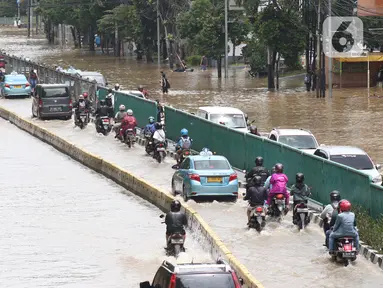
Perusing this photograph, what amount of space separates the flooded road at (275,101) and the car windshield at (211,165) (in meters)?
10.6

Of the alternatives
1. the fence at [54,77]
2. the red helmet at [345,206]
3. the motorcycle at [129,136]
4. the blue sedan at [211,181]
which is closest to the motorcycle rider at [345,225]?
the red helmet at [345,206]

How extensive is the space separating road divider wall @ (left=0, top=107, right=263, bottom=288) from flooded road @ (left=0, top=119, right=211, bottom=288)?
0.92 feet

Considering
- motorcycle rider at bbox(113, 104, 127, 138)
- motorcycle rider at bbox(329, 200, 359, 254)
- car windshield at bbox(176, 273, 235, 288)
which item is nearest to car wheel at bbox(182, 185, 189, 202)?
motorcycle rider at bbox(329, 200, 359, 254)

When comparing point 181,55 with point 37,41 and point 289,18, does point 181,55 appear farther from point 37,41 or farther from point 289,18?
point 37,41

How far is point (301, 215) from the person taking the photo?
23391 mm

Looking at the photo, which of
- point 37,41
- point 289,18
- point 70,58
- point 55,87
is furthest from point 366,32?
point 37,41

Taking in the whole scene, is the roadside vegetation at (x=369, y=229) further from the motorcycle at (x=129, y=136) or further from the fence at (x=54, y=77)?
the fence at (x=54, y=77)

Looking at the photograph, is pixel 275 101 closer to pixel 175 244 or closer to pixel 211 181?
pixel 211 181

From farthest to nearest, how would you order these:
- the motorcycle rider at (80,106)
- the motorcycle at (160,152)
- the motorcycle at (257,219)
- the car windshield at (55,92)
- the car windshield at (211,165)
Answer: the car windshield at (55,92) → the motorcycle rider at (80,106) → the motorcycle at (160,152) → the car windshield at (211,165) → the motorcycle at (257,219)

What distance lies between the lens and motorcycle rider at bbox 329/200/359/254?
19.7 m

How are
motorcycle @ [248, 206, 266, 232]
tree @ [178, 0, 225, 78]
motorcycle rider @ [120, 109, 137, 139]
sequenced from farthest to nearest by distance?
tree @ [178, 0, 225, 78] < motorcycle rider @ [120, 109, 137, 139] < motorcycle @ [248, 206, 266, 232]

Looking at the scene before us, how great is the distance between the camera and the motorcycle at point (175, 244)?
20859 millimetres

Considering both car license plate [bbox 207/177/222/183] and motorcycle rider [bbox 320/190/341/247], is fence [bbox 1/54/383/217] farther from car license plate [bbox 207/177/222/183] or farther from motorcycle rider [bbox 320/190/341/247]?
car license plate [bbox 207/177/222/183]

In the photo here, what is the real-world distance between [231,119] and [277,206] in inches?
494
